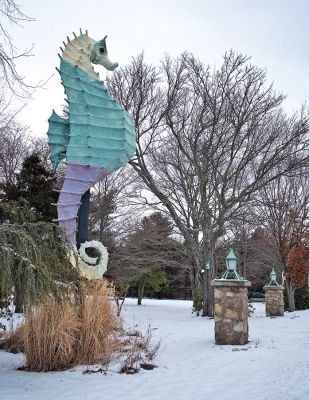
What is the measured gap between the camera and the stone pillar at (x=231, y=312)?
26.2 ft

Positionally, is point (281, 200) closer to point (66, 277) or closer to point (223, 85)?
point (223, 85)

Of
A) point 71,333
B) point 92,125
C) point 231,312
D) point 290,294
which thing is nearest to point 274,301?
point 290,294

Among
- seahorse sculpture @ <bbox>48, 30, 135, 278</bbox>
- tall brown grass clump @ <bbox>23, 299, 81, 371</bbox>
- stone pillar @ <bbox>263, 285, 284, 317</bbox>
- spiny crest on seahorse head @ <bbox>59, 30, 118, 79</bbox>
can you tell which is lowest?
tall brown grass clump @ <bbox>23, 299, 81, 371</bbox>

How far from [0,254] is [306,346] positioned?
5.53 metres

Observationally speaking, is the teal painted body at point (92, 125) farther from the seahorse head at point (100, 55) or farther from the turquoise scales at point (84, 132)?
the seahorse head at point (100, 55)

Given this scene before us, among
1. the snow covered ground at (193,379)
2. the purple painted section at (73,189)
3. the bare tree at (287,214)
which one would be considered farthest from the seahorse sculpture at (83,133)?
the bare tree at (287,214)

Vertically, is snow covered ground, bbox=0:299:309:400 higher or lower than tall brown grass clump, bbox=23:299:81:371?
lower

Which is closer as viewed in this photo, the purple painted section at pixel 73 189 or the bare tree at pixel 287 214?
the purple painted section at pixel 73 189

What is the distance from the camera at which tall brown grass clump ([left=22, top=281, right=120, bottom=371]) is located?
570 centimetres

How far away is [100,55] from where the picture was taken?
8227 mm

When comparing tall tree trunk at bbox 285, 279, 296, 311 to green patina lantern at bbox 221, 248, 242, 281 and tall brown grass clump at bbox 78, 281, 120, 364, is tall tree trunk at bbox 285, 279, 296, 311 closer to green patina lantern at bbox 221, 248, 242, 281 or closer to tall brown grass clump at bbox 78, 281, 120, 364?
green patina lantern at bbox 221, 248, 242, 281

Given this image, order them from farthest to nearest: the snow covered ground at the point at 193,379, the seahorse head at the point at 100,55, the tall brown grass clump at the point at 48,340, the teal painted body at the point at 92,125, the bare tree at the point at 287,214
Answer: the bare tree at the point at 287,214, the seahorse head at the point at 100,55, the teal painted body at the point at 92,125, the tall brown grass clump at the point at 48,340, the snow covered ground at the point at 193,379

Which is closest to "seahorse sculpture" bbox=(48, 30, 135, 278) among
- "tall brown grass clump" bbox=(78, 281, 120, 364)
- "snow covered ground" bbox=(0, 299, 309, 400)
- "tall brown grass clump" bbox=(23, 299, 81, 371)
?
"tall brown grass clump" bbox=(78, 281, 120, 364)

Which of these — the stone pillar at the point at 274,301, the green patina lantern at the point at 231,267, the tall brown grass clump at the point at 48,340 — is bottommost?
the tall brown grass clump at the point at 48,340
